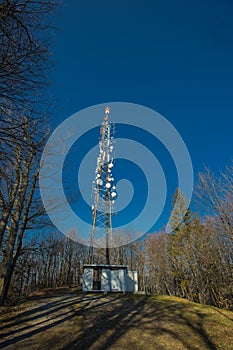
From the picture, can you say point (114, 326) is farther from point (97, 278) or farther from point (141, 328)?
point (97, 278)

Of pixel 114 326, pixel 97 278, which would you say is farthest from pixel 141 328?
pixel 97 278

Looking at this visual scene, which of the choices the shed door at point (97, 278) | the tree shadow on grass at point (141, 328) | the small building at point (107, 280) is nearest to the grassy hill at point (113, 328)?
the tree shadow on grass at point (141, 328)

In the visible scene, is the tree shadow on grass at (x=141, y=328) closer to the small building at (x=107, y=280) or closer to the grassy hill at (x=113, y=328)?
the grassy hill at (x=113, y=328)

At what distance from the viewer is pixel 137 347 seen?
4.52 m

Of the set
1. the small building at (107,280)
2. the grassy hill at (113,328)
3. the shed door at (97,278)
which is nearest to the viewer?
the grassy hill at (113,328)

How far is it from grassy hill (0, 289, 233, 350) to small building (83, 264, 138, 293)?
507 centimetres

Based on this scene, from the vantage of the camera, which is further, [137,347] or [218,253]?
[218,253]

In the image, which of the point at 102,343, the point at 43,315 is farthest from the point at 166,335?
the point at 43,315

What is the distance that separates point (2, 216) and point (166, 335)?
6.04 meters

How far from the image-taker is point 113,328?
5.59m

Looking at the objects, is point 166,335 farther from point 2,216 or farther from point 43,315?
point 2,216

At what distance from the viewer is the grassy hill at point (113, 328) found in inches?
182

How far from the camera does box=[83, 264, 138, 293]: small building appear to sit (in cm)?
1277

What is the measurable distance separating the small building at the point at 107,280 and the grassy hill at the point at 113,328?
5.07m
